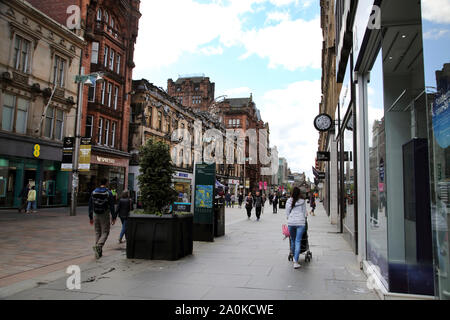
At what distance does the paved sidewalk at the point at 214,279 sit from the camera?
16.9 feet

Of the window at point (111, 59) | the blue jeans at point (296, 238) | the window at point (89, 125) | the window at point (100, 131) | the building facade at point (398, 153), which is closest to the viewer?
the building facade at point (398, 153)

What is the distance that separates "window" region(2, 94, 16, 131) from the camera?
21031 millimetres

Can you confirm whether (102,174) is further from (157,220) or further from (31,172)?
(157,220)

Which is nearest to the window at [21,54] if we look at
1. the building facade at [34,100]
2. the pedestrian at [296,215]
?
the building facade at [34,100]

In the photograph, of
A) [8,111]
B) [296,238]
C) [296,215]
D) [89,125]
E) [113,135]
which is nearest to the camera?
[296,238]

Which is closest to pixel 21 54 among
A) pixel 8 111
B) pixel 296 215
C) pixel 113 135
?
pixel 8 111

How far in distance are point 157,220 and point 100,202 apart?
1.61 metres

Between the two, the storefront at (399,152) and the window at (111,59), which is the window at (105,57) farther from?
the storefront at (399,152)

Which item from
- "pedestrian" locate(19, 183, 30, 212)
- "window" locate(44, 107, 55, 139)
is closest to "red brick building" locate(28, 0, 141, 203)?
"window" locate(44, 107, 55, 139)

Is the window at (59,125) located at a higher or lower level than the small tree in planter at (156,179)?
higher

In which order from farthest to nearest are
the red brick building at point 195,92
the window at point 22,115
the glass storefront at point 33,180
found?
1. the red brick building at point 195,92
2. the window at point 22,115
3. the glass storefront at point 33,180

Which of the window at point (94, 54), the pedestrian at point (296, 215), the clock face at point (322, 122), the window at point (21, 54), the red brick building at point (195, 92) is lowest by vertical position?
the pedestrian at point (296, 215)

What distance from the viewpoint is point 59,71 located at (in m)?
25.3

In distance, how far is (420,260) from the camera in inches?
201
